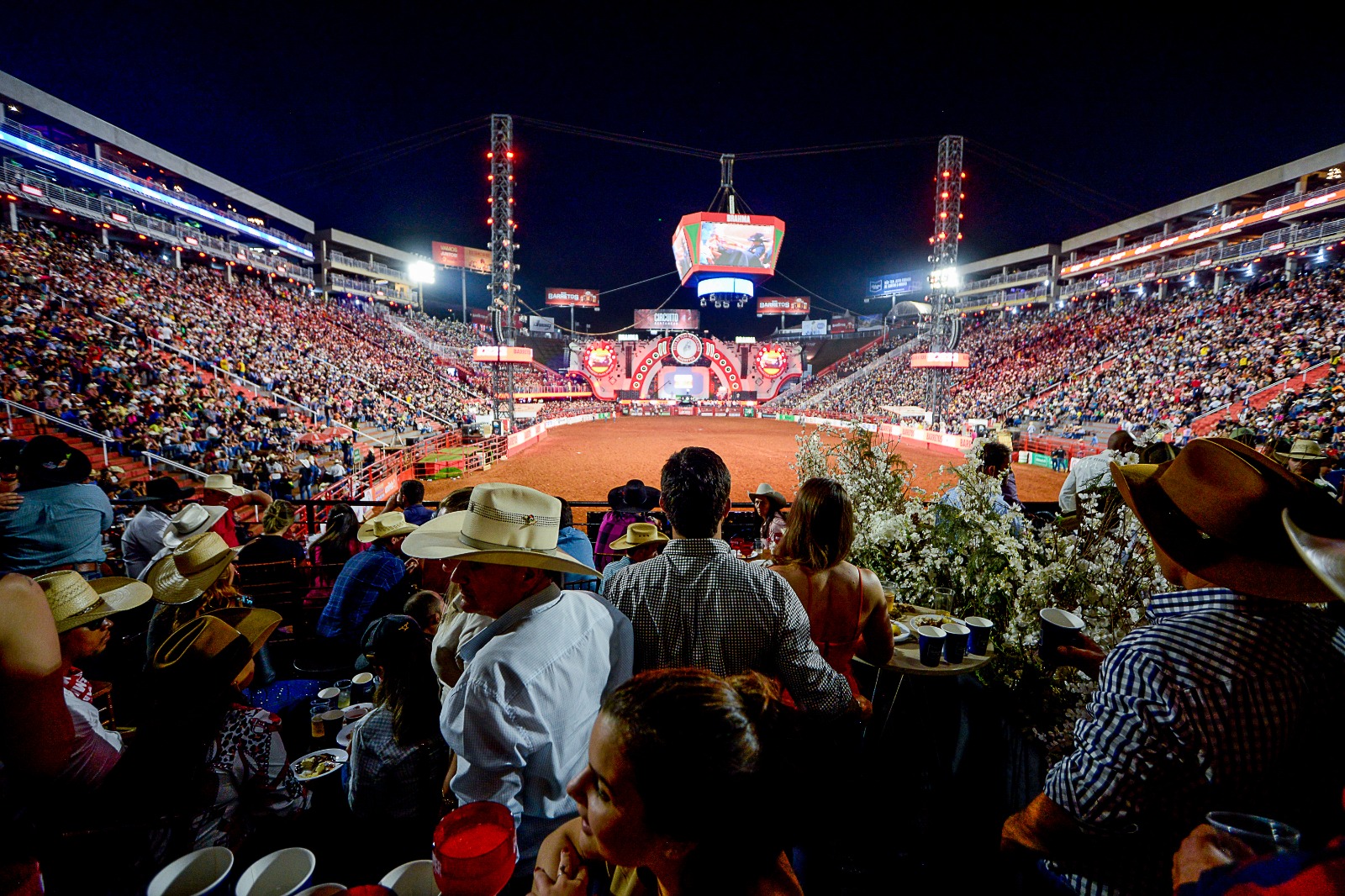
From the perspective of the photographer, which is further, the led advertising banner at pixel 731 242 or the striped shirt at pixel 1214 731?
the led advertising banner at pixel 731 242

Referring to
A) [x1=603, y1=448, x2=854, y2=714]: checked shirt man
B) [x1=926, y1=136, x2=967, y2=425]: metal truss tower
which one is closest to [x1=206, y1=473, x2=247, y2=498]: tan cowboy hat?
[x1=603, y1=448, x2=854, y2=714]: checked shirt man

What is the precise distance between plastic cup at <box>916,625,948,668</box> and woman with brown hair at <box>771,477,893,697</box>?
17cm

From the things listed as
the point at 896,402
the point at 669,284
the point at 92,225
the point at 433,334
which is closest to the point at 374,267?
the point at 433,334

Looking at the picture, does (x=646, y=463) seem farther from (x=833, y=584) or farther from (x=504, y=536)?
(x=504, y=536)

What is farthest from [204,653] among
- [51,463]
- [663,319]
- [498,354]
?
[663,319]

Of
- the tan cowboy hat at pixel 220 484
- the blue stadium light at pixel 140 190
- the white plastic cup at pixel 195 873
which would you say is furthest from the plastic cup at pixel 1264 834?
→ the blue stadium light at pixel 140 190

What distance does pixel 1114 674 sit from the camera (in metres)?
1.40

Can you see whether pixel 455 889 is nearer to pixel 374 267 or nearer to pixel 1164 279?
pixel 1164 279

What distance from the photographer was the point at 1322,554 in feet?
3.24

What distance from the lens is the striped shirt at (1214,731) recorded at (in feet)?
4.04

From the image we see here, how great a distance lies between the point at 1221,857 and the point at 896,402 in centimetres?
4686

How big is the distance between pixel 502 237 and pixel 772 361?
36554 millimetres

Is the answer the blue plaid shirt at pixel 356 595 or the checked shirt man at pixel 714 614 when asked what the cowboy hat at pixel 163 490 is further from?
the checked shirt man at pixel 714 614

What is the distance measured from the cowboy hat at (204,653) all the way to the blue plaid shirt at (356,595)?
117 centimetres
